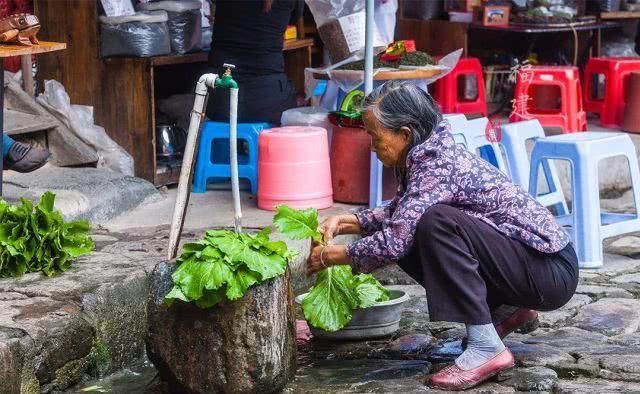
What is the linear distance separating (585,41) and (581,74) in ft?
1.19

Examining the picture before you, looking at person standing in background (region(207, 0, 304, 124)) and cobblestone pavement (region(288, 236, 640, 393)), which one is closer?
cobblestone pavement (region(288, 236, 640, 393))

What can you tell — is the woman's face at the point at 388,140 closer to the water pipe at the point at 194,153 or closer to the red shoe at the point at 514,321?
the water pipe at the point at 194,153

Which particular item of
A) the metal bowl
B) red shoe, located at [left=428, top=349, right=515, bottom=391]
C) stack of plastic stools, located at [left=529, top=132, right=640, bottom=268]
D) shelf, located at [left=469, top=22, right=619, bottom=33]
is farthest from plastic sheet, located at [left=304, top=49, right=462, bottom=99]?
red shoe, located at [left=428, top=349, right=515, bottom=391]

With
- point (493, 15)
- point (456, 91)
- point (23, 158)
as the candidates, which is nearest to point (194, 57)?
point (23, 158)

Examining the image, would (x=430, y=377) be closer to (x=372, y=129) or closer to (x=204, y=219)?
(x=372, y=129)

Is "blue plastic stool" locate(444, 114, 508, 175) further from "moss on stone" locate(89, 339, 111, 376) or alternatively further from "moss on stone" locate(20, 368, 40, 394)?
"moss on stone" locate(20, 368, 40, 394)

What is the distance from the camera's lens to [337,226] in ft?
15.9

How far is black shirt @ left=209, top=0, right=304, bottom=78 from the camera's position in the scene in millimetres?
7500

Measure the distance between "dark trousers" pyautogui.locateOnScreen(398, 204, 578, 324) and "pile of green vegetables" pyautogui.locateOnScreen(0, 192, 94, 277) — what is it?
5.68ft

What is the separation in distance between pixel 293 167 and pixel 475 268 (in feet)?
8.49

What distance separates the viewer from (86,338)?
493 cm

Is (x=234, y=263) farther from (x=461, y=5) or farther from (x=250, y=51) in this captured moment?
(x=461, y=5)

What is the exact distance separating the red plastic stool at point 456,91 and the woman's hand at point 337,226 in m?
4.69

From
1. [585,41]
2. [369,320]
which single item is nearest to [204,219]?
[369,320]
